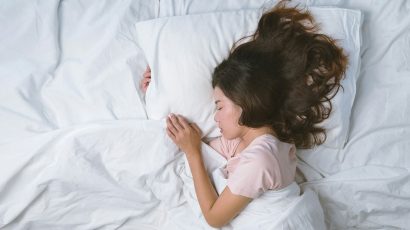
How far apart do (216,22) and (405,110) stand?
63 cm

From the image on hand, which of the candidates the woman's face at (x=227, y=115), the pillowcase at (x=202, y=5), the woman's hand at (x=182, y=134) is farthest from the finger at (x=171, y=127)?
the pillowcase at (x=202, y=5)

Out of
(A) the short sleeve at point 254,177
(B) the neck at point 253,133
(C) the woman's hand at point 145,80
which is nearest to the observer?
(A) the short sleeve at point 254,177

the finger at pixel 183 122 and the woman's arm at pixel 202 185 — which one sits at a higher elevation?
the finger at pixel 183 122

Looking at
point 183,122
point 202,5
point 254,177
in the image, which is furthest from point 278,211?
point 202,5

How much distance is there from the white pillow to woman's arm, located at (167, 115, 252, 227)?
0.04 meters

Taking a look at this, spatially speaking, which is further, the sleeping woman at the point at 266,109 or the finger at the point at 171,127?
the finger at the point at 171,127

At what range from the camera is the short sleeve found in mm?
1075

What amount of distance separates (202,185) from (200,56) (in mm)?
355

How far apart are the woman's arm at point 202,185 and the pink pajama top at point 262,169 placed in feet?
0.12

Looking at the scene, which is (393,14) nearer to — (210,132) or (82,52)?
(210,132)

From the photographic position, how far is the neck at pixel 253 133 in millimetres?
1185

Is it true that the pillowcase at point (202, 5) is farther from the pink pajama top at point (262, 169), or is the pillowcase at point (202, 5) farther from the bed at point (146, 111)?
the pink pajama top at point (262, 169)

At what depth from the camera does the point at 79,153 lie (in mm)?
1194

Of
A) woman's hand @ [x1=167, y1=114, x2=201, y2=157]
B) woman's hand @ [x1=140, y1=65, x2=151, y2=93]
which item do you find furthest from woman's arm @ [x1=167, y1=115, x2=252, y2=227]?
woman's hand @ [x1=140, y1=65, x2=151, y2=93]
